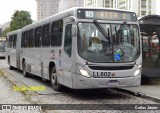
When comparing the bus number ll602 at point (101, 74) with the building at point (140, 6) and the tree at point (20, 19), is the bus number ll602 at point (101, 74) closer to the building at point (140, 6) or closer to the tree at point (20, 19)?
the tree at point (20, 19)

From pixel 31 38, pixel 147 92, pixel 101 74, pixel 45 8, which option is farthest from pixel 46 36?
pixel 45 8

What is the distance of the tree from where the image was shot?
93469 millimetres

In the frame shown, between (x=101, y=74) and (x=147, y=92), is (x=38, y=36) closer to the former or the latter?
(x=101, y=74)

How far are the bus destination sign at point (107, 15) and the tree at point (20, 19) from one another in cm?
8369

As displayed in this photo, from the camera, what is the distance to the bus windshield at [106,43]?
10.1m

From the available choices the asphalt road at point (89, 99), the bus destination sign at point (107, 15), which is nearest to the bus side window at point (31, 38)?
the asphalt road at point (89, 99)

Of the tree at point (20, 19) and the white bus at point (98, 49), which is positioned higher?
the tree at point (20, 19)

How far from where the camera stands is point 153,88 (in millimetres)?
12602

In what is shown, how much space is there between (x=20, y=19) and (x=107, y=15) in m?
86.3

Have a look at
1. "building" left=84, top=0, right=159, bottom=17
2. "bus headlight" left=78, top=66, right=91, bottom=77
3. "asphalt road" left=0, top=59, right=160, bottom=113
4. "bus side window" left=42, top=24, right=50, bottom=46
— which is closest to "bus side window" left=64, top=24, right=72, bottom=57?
"bus headlight" left=78, top=66, right=91, bottom=77

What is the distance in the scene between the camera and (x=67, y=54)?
10.8m

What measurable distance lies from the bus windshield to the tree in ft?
276

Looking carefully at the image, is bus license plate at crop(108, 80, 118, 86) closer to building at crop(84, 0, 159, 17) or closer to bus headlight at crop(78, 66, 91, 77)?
bus headlight at crop(78, 66, 91, 77)

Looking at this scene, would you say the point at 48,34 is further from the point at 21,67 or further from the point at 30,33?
the point at 21,67
